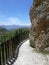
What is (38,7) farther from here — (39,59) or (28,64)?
(28,64)

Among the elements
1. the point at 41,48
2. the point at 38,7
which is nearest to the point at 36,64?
the point at 41,48

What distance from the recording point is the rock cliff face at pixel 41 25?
1942 cm

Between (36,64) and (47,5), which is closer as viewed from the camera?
(36,64)

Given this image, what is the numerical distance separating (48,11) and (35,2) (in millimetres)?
2552

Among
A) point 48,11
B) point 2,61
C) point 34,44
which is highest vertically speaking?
point 48,11

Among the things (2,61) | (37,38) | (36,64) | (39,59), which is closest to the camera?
(2,61)

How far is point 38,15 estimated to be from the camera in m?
20.5

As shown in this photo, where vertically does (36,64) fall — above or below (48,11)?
below

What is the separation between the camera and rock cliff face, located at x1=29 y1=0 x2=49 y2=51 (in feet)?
63.7

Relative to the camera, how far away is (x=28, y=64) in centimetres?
1472

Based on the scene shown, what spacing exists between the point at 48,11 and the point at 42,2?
1312mm

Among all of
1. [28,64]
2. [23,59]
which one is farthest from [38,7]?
[28,64]

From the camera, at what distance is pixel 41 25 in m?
20.2

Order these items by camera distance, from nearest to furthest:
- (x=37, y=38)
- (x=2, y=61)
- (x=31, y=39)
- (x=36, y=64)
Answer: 1. (x=2, y=61)
2. (x=36, y=64)
3. (x=37, y=38)
4. (x=31, y=39)
